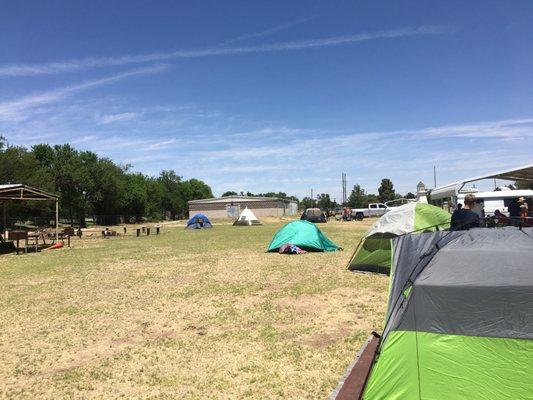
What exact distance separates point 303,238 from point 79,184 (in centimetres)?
4343

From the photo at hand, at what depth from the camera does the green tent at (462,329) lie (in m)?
3.84

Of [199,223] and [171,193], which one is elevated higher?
[171,193]

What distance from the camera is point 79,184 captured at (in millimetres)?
52500

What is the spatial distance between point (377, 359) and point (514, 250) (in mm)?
1704

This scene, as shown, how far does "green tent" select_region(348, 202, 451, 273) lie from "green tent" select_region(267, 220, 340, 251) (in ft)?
14.0

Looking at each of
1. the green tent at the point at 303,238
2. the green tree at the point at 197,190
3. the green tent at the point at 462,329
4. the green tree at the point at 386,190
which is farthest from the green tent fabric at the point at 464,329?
the green tree at the point at 197,190

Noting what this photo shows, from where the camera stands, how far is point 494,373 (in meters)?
3.83

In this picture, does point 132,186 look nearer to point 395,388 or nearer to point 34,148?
point 34,148

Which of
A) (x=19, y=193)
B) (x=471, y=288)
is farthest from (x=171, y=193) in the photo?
(x=471, y=288)

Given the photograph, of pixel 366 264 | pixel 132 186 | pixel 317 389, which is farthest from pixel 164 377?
pixel 132 186

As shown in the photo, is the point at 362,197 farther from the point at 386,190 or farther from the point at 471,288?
the point at 471,288

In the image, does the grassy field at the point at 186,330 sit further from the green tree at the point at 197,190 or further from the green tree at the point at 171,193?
the green tree at the point at 197,190

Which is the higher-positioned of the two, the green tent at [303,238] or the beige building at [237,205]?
the beige building at [237,205]

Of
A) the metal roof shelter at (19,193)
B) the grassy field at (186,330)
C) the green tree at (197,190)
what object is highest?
the green tree at (197,190)
